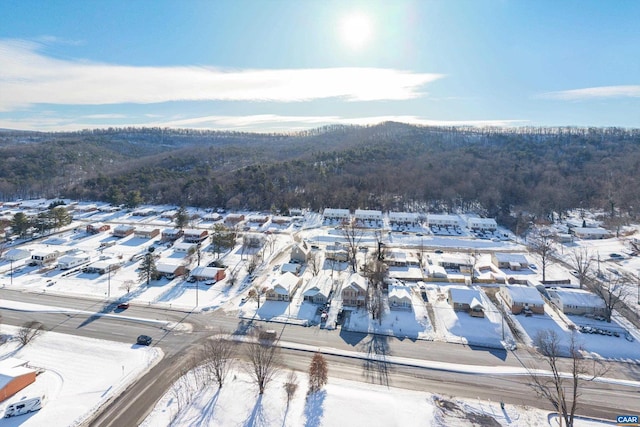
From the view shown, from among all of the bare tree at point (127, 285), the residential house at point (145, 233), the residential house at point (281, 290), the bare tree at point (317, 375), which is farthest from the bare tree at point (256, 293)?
the residential house at point (145, 233)

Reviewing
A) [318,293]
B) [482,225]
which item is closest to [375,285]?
[318,293]

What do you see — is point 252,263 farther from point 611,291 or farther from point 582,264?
point 582,264

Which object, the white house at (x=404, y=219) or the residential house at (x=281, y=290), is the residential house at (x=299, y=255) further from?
the white house at (x=404, y=219)

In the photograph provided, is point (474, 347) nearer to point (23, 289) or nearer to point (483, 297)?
point (483, 297)

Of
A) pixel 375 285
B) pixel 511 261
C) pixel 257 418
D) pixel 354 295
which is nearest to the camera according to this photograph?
pixel 257 418

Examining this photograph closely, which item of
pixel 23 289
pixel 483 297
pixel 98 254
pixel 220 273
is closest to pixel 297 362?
pixel 220 273
